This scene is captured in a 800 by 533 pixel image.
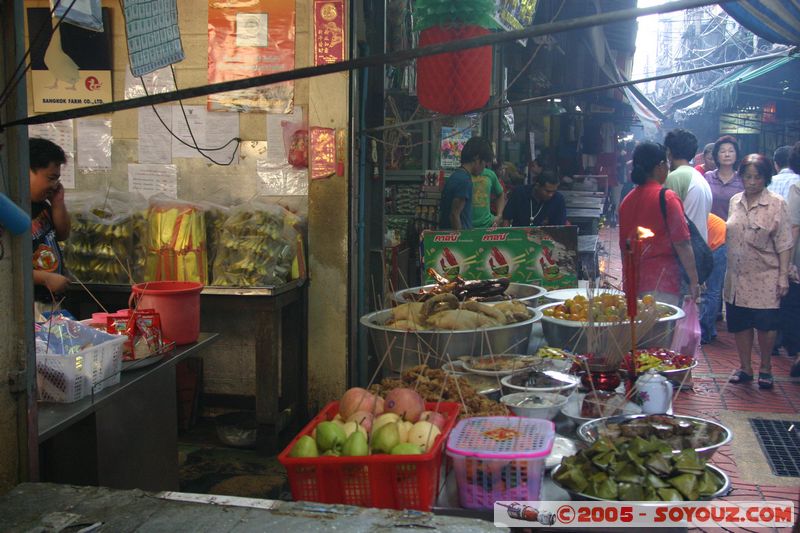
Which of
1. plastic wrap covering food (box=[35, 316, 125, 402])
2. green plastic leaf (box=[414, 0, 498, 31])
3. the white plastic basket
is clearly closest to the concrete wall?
green plastic leaf (box=[414, 0, 498, 31])

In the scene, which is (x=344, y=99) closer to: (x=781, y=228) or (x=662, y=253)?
(x=662, y=253)

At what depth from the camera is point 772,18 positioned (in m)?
5.59

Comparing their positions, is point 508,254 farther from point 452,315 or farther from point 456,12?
point 456,12

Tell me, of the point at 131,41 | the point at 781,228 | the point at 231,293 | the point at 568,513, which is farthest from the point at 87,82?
the point at 781,228

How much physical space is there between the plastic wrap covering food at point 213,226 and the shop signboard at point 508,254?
1.78 meters

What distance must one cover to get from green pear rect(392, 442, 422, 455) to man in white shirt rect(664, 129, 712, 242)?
19.7 feet

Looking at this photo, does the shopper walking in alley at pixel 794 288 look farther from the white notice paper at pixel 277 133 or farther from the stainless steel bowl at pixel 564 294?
the white notice paper at pixel 277 133

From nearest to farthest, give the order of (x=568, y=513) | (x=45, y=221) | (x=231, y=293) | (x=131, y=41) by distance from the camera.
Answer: (x=568, y=513)
(x=131, y=41)
(x=45, y=221)
(x=231, y=293)

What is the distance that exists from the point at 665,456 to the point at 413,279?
6.55m

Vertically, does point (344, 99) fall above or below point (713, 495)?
above

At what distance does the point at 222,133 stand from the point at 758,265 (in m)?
5.35

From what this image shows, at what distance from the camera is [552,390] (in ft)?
11.4

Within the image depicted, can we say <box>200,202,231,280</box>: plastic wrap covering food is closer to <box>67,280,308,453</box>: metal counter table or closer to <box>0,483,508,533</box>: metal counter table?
<box>67,280,308,453</box>: metal counter table

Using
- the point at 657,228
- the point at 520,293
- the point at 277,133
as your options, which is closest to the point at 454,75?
the point at 520,293
